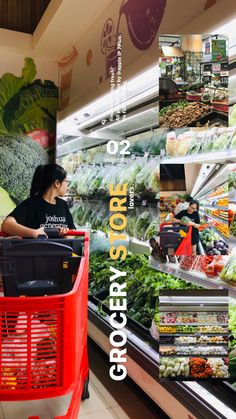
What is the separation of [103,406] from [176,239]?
1209 millimetres

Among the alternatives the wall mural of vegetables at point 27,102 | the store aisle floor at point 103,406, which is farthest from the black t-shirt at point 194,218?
the wall mural of vegetables at point 27,102

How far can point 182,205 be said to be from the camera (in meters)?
1.65

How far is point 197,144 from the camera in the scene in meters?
1.64

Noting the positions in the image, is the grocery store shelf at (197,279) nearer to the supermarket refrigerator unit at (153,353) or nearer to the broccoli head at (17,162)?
the supermarket refrigerator unit at (153,353)

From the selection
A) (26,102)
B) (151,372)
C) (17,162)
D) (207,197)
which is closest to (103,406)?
(151,372)

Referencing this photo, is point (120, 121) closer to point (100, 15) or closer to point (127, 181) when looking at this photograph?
point (127, 181)

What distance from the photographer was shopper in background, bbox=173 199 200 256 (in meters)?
1.62

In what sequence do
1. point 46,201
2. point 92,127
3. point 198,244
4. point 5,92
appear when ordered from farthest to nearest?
point 5,92 < point 92,127 < point 46,201 < point 198,244

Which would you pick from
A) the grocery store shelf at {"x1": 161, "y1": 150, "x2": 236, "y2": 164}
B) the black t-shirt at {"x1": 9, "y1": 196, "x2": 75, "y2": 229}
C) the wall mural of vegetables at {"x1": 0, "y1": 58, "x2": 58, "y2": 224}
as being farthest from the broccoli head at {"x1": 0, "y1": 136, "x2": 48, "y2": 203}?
the grocery store shelf at {"x1": 161, "y1": 150, "x2": 236, "y2": 164}

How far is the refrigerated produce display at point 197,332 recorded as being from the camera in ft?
5.44

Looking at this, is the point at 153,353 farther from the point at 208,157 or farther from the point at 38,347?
the point at 208,157

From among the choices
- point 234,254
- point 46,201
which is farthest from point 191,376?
point 46,201

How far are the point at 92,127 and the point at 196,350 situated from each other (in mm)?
2248

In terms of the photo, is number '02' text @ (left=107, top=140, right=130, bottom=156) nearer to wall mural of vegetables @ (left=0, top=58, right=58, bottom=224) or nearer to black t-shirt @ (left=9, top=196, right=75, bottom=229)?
black t-shirt @ (left=9, top=196, right=75, bottom=229)
